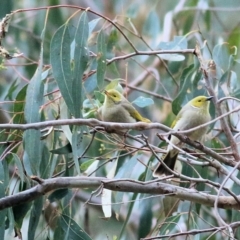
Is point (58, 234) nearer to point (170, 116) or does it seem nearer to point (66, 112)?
point (66, 112)

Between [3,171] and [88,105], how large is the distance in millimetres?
690

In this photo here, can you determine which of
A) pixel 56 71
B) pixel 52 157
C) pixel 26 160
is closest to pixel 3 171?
pixel 26 160

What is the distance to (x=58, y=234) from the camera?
2.50 m

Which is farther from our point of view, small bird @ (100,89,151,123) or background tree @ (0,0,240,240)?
small bird @ (100,89,151,123)

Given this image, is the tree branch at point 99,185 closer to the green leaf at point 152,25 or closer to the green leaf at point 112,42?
the green leaf at point 112,42

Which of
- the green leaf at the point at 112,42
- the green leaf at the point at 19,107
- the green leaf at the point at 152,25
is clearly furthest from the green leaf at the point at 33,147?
the green leaf at the point at 152,25

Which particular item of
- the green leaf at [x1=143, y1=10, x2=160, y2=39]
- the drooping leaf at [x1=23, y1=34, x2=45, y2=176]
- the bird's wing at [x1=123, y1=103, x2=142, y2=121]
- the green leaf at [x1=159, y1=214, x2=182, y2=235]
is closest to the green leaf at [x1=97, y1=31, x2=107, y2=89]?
the drooping leaf at [x1=23, y1=34, x2=45, y2=176]

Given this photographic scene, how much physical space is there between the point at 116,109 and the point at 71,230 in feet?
1.87

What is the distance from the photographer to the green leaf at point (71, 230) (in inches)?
96.0

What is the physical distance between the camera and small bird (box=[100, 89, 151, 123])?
2.64m

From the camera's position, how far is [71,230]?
2.45 metres

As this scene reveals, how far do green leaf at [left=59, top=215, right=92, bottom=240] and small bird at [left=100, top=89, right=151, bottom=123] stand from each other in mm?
478

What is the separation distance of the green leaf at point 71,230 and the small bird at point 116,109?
1.57 feet

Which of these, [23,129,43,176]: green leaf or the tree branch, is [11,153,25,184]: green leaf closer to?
[23,129,43,176]: green leaf
